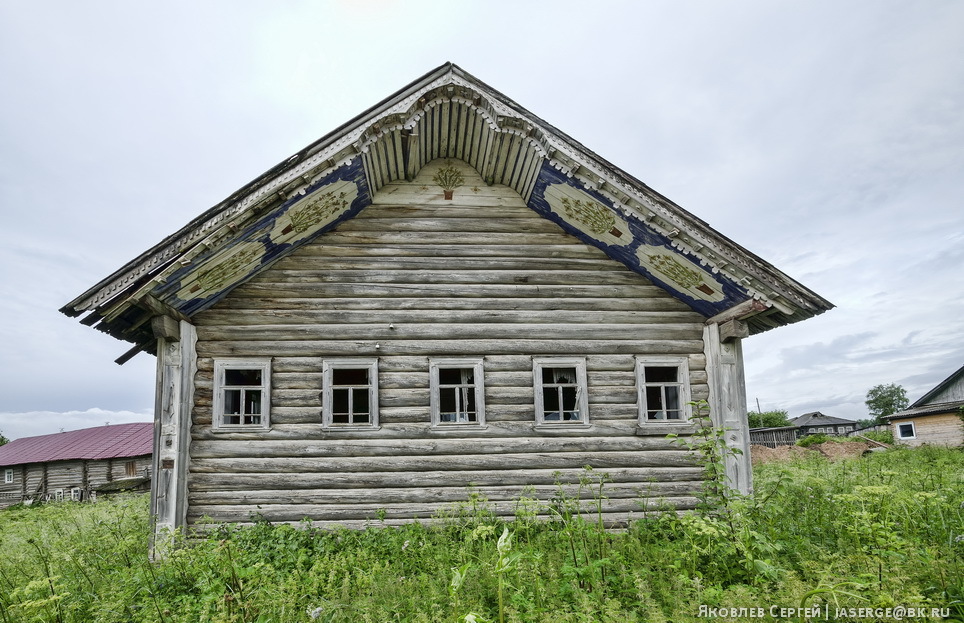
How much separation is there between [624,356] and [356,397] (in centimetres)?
483

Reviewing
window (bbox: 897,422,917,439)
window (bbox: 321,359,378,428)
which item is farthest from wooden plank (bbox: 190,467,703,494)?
window (bbox: 897,422,917,439)

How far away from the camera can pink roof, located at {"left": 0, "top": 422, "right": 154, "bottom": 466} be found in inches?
1228

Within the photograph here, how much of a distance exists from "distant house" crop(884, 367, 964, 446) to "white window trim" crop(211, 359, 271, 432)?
36802 mm

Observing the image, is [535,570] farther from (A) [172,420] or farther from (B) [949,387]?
(B) [949,387]

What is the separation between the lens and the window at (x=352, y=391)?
865 cm

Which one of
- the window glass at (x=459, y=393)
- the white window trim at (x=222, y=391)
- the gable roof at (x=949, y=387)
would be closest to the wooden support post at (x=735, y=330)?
the window glass at (x=459, y=393)

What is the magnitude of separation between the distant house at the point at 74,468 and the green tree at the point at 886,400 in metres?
110

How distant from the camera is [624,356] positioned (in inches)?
364

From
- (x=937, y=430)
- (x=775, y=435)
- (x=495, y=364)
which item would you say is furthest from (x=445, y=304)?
(x=775, y=435)

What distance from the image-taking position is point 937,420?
32156 millimetres

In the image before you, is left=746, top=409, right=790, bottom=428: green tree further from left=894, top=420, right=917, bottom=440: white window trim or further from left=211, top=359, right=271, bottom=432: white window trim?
left=211, top=359, right=271, bottom=432: white window trim

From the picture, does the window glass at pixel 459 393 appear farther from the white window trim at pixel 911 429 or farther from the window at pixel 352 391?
the white window trim at pixel 911 429

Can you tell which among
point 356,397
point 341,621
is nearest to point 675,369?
point 356,397

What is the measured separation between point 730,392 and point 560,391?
2.97 metres
